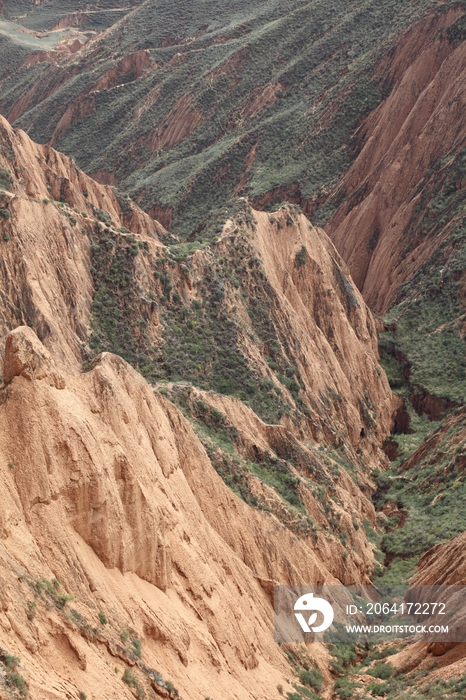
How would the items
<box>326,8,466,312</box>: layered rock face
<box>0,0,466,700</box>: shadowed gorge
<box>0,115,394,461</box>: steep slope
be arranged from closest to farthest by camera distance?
<box>0,0,466,700</box>: shadowed gorge → <box>0,115,394,461</box>: steep slope → <box>326,8,466,312</box>: layered rock face

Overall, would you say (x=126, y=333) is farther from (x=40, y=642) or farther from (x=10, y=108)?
(x=10, y=108)

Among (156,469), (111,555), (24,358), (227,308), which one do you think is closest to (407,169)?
(227,308)

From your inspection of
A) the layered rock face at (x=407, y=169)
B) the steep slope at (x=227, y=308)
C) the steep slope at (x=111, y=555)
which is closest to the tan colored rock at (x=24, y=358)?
the steep slope at (x=111, y=555)

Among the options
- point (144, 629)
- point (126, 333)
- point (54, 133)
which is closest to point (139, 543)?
point (144, 629)

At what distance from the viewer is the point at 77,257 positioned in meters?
→ 45.0

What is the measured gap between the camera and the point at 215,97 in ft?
342

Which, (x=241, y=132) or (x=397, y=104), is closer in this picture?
(x=397, y=104)

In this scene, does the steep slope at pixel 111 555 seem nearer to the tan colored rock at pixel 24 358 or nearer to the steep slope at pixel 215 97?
the tan colored rock at pixel 24 358

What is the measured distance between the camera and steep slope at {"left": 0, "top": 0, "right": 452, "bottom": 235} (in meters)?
88.4

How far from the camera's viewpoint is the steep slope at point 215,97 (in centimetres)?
8838

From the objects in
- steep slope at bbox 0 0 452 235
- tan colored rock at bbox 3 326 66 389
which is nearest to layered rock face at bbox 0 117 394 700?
tan colored rock at bbox 3 326 66 389

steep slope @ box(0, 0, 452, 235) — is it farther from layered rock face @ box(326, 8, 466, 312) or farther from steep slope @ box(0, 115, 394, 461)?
steep slope @ box(0, 115, 394, 461)

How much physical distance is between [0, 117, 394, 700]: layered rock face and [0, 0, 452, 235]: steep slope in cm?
3361

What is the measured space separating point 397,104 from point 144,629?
66.2 meters
